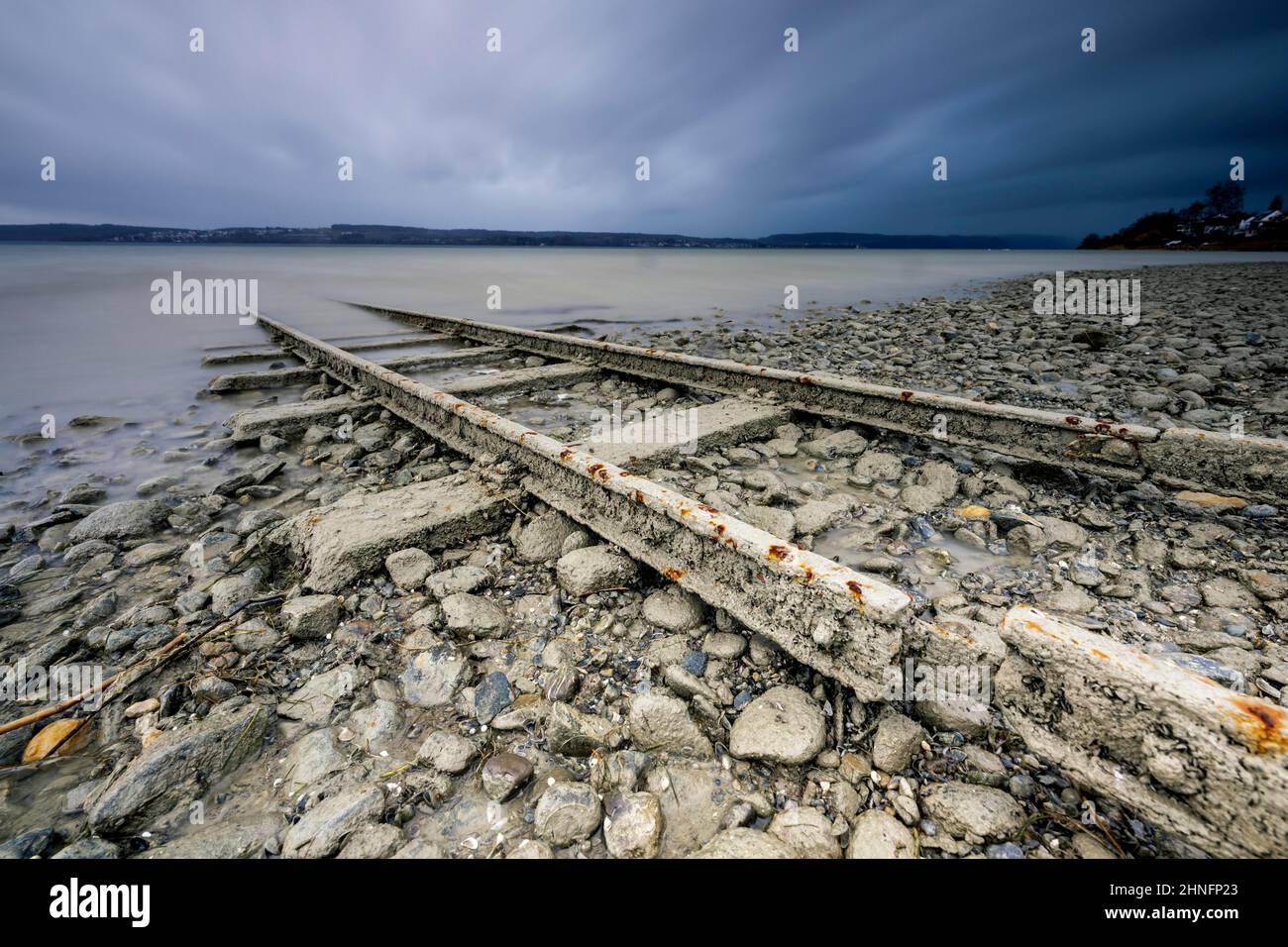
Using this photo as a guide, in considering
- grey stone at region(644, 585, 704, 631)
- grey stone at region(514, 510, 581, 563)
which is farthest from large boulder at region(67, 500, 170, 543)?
grey stone at region(644, 585, 704, 631)

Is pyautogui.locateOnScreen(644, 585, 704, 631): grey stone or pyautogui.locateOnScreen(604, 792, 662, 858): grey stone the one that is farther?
pyautogui.locateOnScreen(644, 585, 704, 631): grey stone

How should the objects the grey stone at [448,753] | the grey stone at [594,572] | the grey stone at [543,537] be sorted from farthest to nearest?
1. the grey stone at [543,537]
2. the grey stone at [594,572]
3. the grey stone at [448,753]

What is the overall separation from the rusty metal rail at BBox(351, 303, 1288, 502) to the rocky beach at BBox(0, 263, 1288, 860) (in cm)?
16

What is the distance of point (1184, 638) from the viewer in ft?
6.94

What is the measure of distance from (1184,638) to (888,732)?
1460mm

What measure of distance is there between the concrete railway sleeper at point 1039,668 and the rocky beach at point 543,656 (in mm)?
69

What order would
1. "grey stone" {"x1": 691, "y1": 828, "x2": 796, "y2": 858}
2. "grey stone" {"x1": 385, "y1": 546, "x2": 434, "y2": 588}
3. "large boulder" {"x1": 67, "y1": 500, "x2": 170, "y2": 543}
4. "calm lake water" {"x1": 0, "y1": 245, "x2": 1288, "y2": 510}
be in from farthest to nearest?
"calm lake water" {"x1": 0, "y1": 245, "x2": 1288, "y2": 510} < "large boulder" {"x1": 67, "y1": 500, "x2": 170, "y2": 543} < "grey stone" {"x1": 385, "y1": 546, "x2": 434, "y2": 588} < "grey stone" {"x1": 691, "y1": 828, "x2": 796, "y2": 858}

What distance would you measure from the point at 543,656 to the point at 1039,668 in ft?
5.48

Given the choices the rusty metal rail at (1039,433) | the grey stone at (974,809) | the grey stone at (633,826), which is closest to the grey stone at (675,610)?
the grey stone at (633,826)

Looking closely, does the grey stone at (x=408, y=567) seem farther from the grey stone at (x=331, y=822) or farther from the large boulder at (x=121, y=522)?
the large boulder at (x=121, y=522)

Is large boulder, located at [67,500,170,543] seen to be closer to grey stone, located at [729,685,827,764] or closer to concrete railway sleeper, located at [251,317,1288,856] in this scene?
concrete railway sleeper, located at [251,317,1288,856]

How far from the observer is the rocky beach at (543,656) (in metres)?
1.53

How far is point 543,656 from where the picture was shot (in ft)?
7.20

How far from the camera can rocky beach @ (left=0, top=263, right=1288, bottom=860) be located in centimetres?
153
